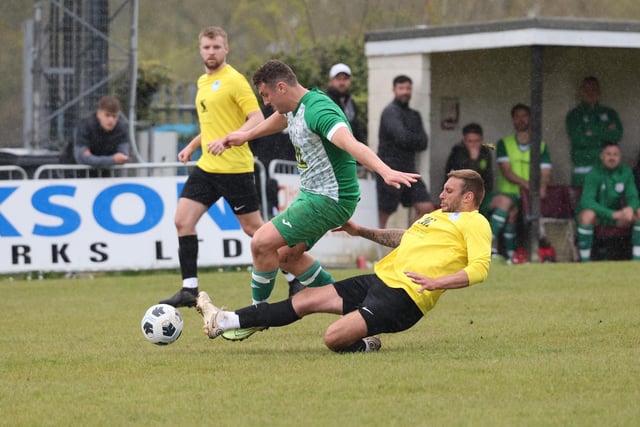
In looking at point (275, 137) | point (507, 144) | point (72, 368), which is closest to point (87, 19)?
point (275, 137)

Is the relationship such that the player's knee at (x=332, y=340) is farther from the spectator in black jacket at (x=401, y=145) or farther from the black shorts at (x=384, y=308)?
the spectator in black jacket at (x=401, y=145)

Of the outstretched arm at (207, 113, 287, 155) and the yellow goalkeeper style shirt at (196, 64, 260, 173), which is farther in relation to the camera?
the yellow goalkeeper style shirt at (196, 64, 260, 173)

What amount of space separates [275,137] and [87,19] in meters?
4.64

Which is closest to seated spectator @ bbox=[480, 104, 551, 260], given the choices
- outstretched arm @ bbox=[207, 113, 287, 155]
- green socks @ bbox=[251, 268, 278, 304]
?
outstretched arm @ bbox=[207, 113, 287, 155]

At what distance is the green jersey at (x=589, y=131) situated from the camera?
1788 cm

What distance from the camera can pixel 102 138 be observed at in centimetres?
1577

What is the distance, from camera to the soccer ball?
28.1 feet

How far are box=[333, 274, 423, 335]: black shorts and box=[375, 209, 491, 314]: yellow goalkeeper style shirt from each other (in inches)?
1.8

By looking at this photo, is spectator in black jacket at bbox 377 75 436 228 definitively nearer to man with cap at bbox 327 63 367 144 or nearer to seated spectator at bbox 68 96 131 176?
man with cap at bbox 327 63 367 144

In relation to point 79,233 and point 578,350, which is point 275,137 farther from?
point 578,350

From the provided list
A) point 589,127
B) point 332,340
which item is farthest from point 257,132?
point 589,127

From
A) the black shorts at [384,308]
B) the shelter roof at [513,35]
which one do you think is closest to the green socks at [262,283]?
the black shorts at [384,308]

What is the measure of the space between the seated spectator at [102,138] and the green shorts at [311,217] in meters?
7.28

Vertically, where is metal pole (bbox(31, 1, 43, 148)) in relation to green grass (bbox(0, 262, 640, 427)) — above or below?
above
